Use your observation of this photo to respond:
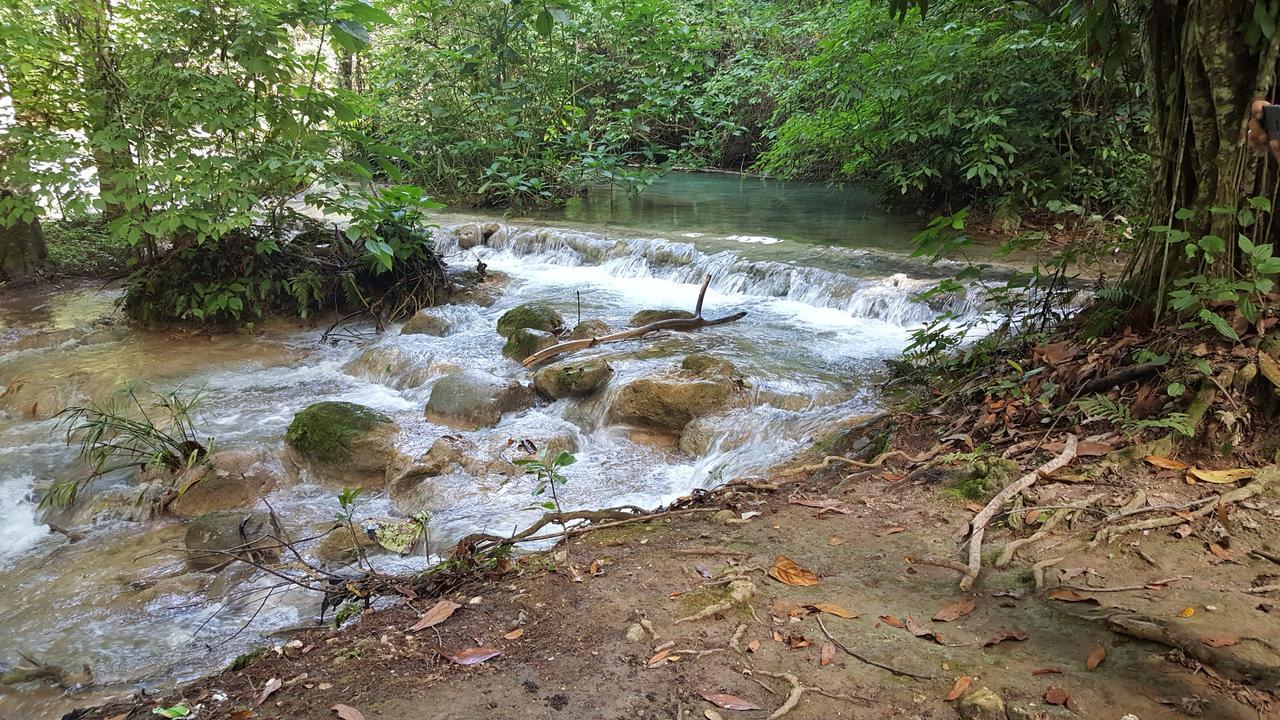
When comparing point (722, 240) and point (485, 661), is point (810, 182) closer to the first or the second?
point (722, 240)

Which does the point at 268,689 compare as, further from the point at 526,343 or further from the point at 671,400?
the point at 526,343

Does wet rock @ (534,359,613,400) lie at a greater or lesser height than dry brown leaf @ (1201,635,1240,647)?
lesser

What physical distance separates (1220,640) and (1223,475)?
1.16m

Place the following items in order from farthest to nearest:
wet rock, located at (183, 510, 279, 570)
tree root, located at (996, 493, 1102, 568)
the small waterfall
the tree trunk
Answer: the tree trunk
the small waterfall
wet rock, located at (183, 510, 279, 570)
tree root, located at (996, 493, 1102, 568)

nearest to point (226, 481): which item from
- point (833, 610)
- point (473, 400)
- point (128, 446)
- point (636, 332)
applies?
point (128, 446)

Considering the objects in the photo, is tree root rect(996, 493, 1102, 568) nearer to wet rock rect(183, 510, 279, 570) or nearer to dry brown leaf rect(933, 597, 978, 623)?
dry brown leaf rect(933, 597, 978, 623)

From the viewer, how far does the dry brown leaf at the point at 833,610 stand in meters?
2.36

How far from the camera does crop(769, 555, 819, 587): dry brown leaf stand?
2.62 m

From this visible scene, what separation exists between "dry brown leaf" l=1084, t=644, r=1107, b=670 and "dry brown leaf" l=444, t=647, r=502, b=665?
167 centimetres

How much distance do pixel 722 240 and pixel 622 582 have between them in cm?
861

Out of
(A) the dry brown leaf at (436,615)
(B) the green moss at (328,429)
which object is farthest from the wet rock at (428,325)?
(A) the dry brown leaf at (436,615)

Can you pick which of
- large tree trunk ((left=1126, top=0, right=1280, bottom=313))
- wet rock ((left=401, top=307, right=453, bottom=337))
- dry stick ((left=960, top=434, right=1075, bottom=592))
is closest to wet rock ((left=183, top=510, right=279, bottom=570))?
dry stick ((left=960, top=434, right=1075, bottom=592))

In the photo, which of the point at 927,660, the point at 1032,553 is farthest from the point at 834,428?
the point at 927,660

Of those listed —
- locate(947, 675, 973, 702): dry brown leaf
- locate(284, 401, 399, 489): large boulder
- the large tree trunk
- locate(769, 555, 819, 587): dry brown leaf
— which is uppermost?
the large tree trunk
